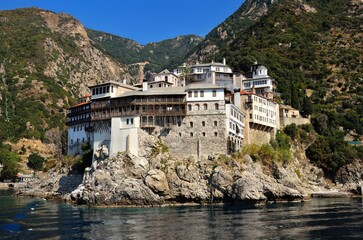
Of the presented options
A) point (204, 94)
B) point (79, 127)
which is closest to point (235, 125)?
point (204, 94)

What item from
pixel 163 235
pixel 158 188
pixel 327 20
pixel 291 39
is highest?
pixel 327 20

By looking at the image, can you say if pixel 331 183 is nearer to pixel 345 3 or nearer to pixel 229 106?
pixel 229 106

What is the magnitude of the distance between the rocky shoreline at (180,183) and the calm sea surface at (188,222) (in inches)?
137

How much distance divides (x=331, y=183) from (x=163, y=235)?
60.1 metres

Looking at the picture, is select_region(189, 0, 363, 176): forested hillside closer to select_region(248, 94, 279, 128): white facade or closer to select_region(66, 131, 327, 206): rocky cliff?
select_region(248, 94, 279, 128): white facade

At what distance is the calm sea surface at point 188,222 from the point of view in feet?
137

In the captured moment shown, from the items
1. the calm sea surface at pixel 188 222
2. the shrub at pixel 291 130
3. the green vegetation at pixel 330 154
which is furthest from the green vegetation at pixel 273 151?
the calm sea surface at pixel 188 222

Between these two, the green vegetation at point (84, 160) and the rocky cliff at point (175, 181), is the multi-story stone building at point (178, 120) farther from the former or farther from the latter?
the green vegetation at point (84, 160)

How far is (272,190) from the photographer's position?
68250mm

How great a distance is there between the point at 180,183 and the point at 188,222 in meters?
19.5

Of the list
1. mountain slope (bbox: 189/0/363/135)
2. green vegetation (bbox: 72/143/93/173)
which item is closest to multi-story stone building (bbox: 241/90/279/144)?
mountain slope (bbox: 189/0/363/135)

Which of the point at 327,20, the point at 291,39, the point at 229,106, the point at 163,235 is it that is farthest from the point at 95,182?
the point at 327,20

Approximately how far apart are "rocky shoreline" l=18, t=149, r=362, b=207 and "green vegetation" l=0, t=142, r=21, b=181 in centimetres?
5781

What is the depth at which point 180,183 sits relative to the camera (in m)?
67.9
